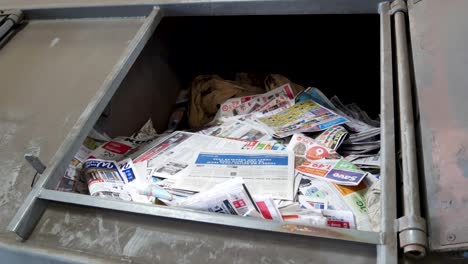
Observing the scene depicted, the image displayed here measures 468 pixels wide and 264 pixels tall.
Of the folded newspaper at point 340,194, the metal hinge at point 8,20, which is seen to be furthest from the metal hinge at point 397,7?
the metal hinge at point 8,20

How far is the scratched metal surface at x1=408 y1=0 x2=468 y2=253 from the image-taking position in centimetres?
61

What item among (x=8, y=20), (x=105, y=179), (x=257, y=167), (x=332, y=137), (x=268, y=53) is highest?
(x=268, y=53)

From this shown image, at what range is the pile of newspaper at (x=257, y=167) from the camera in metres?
0.79

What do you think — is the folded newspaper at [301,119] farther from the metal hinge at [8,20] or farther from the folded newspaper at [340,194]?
the metal hinge at [8,20]

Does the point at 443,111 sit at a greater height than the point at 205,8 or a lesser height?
lesser

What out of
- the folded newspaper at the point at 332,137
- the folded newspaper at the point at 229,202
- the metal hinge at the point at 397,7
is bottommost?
the folded newspaper at the point at 229,202

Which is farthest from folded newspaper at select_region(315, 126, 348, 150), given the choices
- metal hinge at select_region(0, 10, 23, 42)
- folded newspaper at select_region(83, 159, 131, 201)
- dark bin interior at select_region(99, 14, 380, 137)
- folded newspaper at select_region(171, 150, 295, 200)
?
metal hinge at select_region(0, 10, 23, 42)

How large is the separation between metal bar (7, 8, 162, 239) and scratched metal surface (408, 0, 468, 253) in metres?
0.67

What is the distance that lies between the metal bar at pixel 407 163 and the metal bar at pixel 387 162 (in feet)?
0.05

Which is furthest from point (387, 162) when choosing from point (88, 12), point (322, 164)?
point (88, 12)

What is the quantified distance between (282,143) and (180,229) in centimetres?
46

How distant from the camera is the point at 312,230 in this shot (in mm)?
648

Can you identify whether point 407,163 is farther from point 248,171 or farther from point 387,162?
point 248,171

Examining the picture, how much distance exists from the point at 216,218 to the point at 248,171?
265 millimetres
